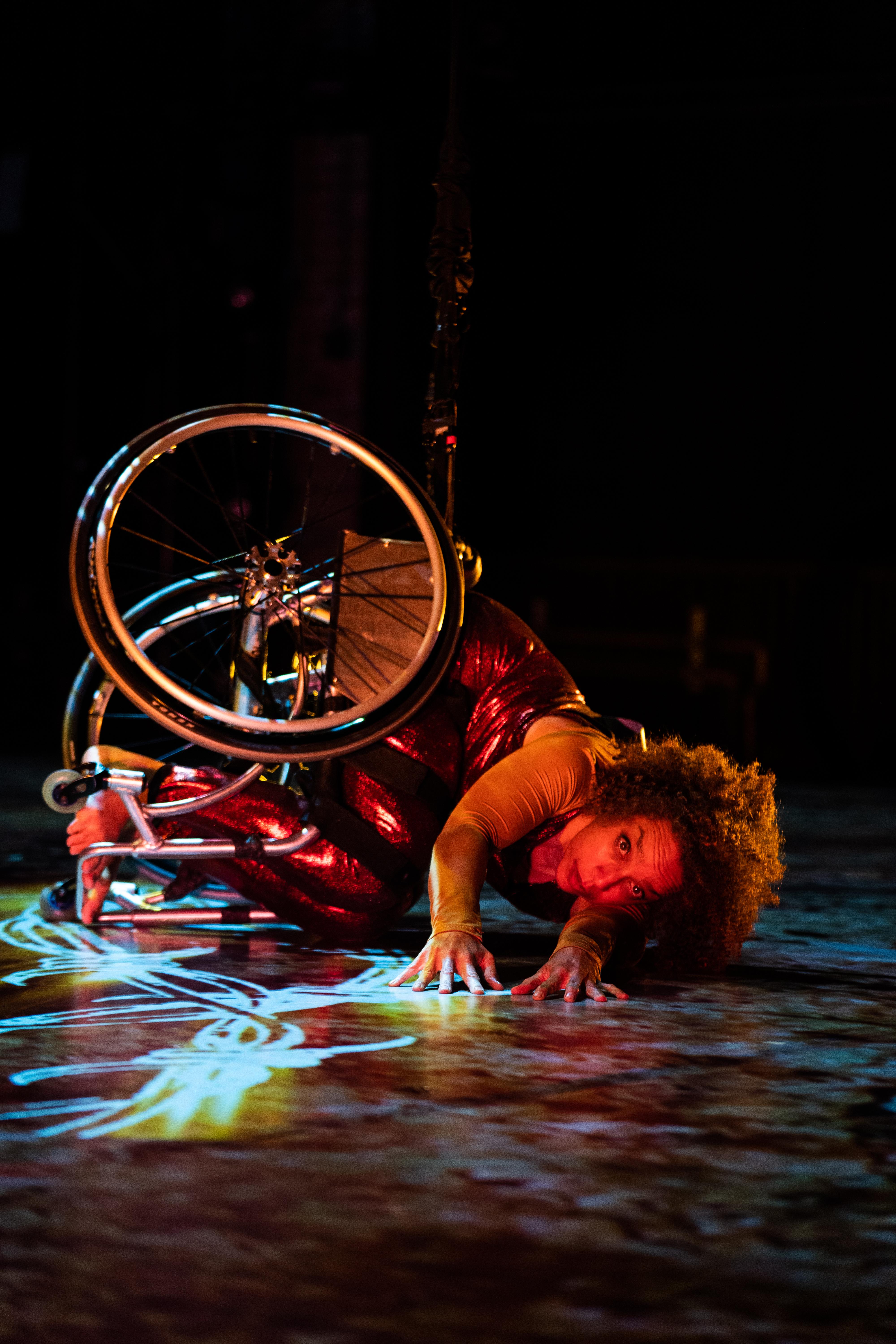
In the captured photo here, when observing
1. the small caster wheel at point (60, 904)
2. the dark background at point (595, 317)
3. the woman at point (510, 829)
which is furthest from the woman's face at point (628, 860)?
the dark background at point (595, 317)

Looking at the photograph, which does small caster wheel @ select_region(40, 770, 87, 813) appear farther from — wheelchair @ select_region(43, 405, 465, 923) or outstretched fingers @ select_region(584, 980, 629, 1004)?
outstretched fingers @ select_region(584, 980, 629, 1004)

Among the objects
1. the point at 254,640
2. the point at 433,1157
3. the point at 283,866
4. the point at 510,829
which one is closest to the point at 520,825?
the point at 510,829

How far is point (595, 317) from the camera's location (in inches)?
291

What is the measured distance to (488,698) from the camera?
220 centimetres

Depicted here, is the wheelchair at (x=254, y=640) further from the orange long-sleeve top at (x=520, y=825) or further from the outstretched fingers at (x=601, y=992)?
the outstretched fingers at (x=601, y=992)

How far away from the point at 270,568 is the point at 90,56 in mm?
4849

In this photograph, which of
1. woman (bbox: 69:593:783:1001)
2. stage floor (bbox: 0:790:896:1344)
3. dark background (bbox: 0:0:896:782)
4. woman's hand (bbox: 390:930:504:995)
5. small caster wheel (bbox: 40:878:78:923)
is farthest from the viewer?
dark background (bbox: 0:0:896:782)

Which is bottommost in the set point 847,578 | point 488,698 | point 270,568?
point 488,698

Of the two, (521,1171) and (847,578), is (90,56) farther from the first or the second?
(521,1171)

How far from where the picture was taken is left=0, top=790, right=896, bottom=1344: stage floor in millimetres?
893

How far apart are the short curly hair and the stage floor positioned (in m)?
0.07

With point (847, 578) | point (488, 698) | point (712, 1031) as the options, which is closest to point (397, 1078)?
point (712, 1031)

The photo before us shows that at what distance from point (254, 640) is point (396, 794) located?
1.08ft

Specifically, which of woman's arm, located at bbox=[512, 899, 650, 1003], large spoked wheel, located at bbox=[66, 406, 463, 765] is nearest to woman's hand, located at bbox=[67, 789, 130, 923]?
large spoked wheel, located at bbox=[66, 406, 463, 765]
